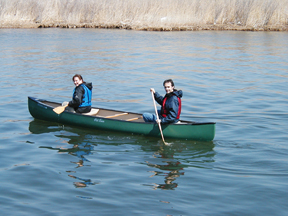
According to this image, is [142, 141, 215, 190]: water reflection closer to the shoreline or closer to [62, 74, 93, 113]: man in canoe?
[62, 74, 93, 113]: man in canoe

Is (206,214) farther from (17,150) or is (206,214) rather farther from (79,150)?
(17,150)

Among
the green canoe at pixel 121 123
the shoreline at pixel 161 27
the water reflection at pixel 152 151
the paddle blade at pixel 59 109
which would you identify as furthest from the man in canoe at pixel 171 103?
the shoreline at pixel 161 27

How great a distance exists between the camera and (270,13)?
28.8 meters

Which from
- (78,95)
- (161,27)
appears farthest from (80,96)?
(161,27)

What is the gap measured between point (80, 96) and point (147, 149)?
Answer: 2.31 meters

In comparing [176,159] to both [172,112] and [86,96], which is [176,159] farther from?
[86,96]

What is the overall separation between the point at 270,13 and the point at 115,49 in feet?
43.4

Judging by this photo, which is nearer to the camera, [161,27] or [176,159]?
[176,159]

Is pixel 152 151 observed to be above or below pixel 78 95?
below

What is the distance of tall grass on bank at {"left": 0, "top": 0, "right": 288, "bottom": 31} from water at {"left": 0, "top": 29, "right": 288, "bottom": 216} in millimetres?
11727

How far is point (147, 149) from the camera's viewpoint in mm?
7934

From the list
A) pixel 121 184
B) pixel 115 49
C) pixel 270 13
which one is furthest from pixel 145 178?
pixel 270 13

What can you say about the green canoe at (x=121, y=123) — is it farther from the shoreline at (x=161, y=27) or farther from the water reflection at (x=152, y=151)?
the shoreline at (x=161, y=27)

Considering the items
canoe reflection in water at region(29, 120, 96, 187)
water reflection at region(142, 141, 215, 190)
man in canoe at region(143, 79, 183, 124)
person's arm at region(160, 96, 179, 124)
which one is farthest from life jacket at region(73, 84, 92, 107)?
water reflection at region(142, 141, 215, 190)
